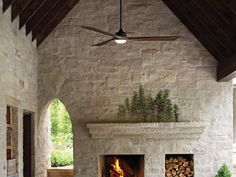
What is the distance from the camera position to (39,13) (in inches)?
295

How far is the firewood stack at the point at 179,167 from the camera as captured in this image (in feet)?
28.2

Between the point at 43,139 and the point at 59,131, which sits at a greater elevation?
the point at 59,131

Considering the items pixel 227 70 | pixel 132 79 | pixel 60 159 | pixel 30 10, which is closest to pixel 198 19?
pixel 227 70

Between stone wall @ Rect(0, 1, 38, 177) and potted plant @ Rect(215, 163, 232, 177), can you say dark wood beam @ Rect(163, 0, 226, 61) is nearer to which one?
potted plant @ Rect(215, 163, 232, 177)

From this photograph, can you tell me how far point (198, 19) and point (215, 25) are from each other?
19.0 inches

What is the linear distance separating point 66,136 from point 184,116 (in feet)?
19.6

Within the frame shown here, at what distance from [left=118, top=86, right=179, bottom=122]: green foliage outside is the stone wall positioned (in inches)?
69.0

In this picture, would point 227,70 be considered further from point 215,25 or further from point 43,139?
point 43,139

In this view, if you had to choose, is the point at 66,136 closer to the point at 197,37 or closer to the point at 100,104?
the point at 100,104

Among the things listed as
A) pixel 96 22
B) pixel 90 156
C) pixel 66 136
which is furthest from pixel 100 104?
A: pixel 66 136

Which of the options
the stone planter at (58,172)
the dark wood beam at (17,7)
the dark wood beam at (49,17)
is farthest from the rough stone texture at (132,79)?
the dark wood beam at (17,7)

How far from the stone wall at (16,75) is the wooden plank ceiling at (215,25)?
2.82 metres

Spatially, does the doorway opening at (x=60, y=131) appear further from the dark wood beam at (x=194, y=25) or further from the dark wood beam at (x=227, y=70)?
the dark wood beam at (x=227, y=70)

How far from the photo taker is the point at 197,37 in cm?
860
